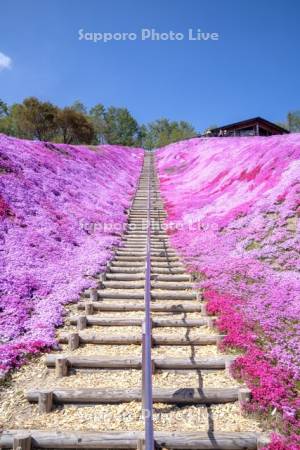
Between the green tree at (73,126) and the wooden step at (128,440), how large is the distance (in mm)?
63200

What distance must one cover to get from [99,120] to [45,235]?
9869 cm

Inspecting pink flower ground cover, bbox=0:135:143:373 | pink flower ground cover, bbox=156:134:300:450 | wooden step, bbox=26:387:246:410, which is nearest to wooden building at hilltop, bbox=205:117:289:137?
pink flower ground cover, bbox=156:134:300:450

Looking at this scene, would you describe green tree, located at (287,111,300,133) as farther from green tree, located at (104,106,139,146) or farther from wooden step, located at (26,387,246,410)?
wooden step, located at (26,387,246,410)

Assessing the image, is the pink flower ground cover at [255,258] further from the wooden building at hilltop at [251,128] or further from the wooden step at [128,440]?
the wooden building at hilltop at [251,128]

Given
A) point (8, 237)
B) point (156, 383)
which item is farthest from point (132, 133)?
point (156, 383)

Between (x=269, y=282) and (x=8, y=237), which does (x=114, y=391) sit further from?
(x=8, y=237)

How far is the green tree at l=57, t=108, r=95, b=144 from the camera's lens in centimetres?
6400

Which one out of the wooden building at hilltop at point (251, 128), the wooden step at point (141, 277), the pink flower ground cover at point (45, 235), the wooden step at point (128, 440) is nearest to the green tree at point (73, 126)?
the wooden building at hilltop at point (251, 128)

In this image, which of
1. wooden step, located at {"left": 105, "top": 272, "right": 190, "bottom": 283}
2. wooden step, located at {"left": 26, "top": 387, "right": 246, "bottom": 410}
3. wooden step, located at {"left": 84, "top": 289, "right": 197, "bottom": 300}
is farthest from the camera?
wooden step, located at {"left": 105, "top": 272, "right": 190, "bottom": 283}

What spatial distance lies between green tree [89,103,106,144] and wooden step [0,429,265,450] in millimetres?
105673

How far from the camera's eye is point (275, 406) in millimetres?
6430

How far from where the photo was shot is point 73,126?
65.7 m

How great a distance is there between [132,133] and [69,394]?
367ft

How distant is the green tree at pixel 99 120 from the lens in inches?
4227
